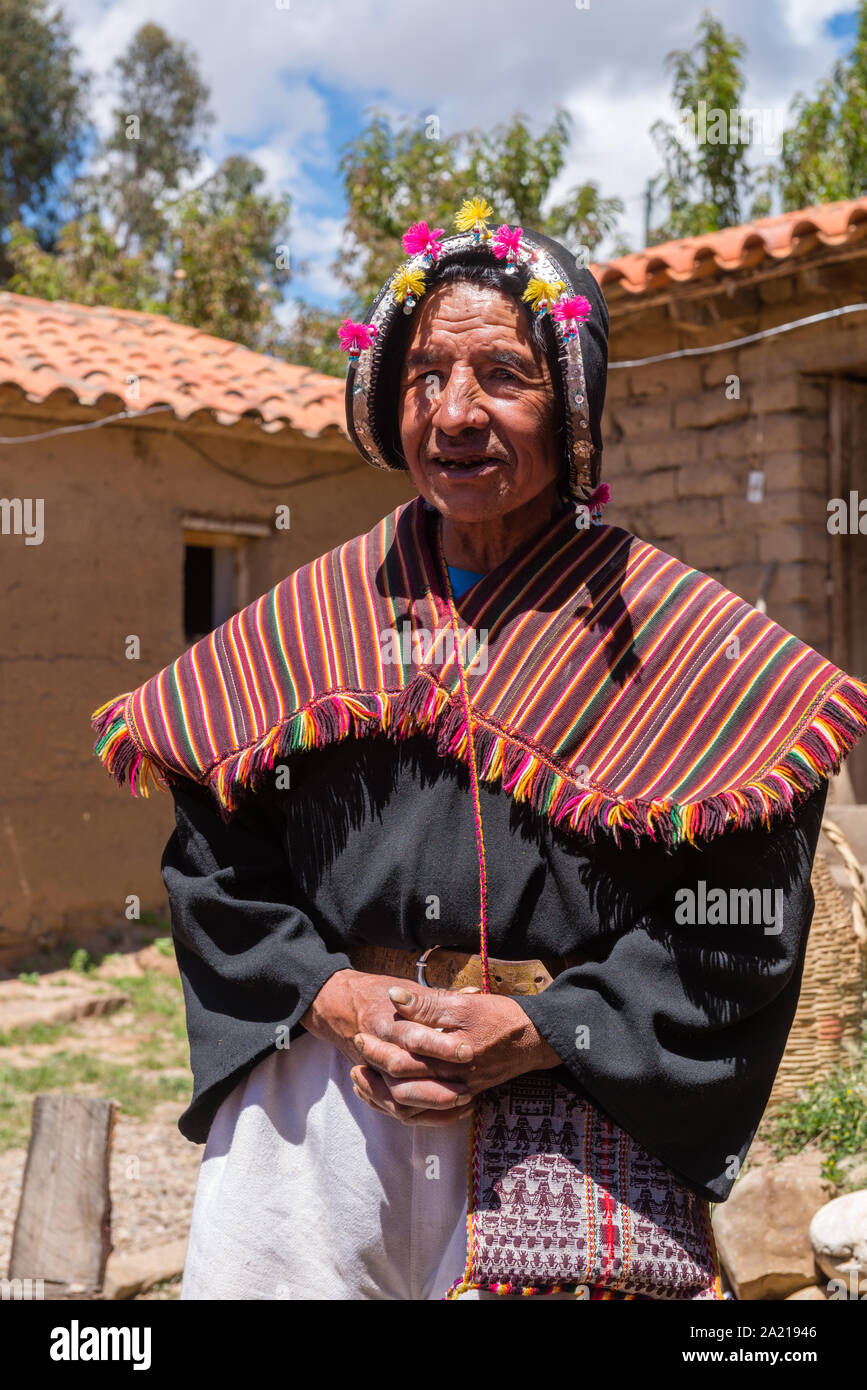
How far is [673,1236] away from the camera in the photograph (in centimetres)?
174

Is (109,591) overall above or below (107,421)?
below

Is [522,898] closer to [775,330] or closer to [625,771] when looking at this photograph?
[625,771]

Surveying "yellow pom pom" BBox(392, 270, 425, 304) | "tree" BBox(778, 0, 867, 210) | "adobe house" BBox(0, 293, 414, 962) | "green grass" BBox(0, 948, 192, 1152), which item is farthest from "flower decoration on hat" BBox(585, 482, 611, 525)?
"tree" BBox(778, 0, 867, 210)

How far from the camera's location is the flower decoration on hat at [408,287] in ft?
A: 6.24

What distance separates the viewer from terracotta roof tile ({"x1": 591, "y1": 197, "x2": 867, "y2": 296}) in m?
5.43

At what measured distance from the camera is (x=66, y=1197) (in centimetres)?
364

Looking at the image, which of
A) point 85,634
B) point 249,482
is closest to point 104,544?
point 85,634

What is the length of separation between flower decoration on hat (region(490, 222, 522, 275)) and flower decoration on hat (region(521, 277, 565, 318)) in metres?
0.05

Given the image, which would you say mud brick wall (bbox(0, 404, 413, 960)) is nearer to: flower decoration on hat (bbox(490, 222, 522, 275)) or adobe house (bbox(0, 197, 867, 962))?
adobe house (bbox(0, 197, 867, 962))

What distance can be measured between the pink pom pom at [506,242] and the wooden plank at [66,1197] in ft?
9.14

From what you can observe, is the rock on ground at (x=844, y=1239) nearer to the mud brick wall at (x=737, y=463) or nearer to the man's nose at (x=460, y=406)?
the man's nose at (x=460, y=406)

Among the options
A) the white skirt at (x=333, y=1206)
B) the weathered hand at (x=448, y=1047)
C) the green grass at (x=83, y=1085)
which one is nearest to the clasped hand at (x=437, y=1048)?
the weathered hand at (x=448, y=1047)
